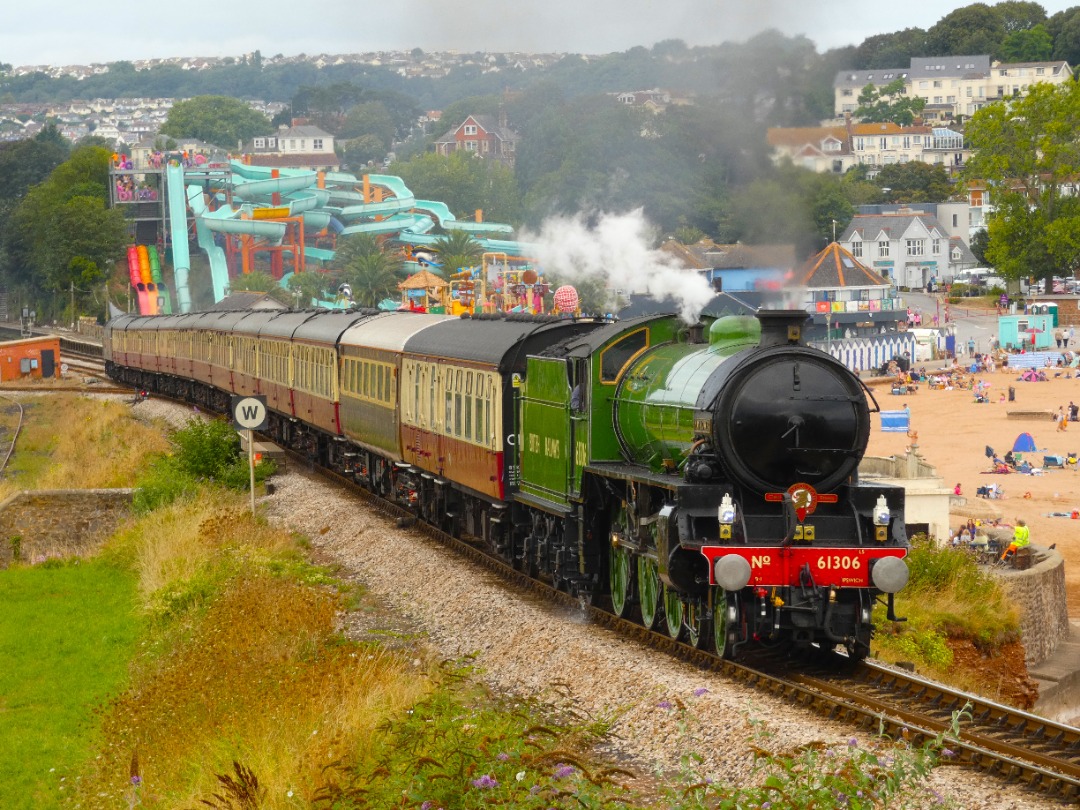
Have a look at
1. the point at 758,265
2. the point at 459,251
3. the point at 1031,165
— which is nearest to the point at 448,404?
the point at 758,265

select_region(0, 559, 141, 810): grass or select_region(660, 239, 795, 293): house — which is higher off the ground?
select_region(660, 239, 795, 293): house

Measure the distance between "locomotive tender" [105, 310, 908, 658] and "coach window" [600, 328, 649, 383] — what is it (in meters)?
0.02

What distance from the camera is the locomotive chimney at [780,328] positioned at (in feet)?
46.9

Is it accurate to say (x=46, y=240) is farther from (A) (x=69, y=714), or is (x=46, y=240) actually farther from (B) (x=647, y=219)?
(A) (x=69, y=714)

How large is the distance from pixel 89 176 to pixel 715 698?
139792 millimetres

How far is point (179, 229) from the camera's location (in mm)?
130500

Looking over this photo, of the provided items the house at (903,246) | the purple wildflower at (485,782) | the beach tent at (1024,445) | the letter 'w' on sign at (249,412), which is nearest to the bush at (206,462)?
the letter 'w' on sign at (249,412)

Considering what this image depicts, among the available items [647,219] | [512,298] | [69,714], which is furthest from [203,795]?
[647,219]

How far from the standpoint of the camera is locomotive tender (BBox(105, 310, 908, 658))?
13938 mm

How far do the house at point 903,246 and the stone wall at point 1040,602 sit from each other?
290 feet

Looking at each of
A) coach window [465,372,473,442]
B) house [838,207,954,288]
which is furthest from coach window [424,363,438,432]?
house [838,207,954,288]

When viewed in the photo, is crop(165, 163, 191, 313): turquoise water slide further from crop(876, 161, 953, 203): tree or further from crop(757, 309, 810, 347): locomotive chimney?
crop(757, 309, 810, 347): locomotive chimney

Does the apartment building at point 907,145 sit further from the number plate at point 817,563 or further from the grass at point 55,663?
the number plate at point 817,563

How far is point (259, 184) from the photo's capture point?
134375 millimetres
